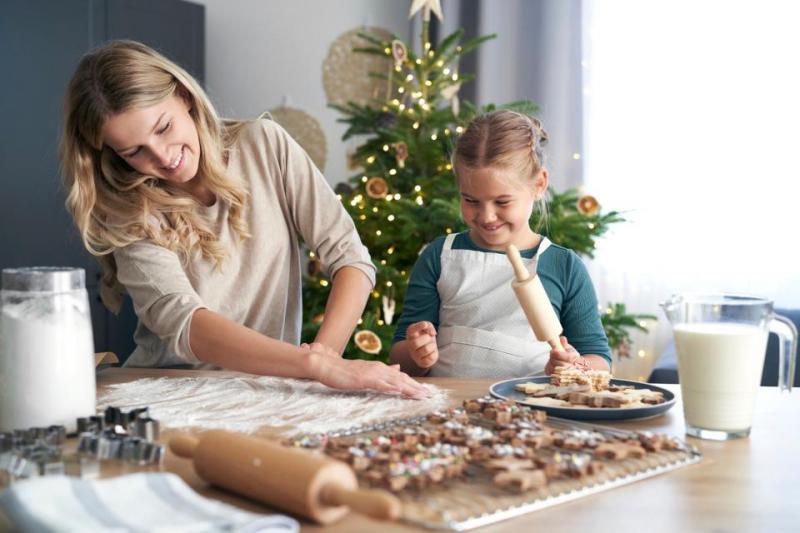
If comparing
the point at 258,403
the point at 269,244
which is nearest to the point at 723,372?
the point at 258,403

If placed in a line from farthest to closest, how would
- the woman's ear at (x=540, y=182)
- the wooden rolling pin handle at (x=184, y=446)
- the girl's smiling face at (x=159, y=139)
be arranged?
the woman's ear at (x=540, y=182) → the girl's smiling face at (x=159, y=139) → the wooden rolling pin handle at (x=184, y=446)

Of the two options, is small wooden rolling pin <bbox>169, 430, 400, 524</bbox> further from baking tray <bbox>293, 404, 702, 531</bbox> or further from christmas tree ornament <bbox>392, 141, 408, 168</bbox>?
christmas tree ornament <bbox>392, 141, 408, 168</bbox>

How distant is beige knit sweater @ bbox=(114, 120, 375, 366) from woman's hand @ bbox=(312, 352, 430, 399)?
0.48 metres

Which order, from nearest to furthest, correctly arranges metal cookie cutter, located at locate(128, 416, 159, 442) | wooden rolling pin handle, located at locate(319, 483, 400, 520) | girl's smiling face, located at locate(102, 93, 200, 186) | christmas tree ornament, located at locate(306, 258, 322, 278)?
wooden rolling pin handle, located at locate(319, 483, 400, 520) < metal cookie cutter, located at locate(128, 416, 159, 442) < girl's smiling face, located at locate(102, 93, 200, 186) < christmas tree ornament, located at locate(306, 258, 322, 278)

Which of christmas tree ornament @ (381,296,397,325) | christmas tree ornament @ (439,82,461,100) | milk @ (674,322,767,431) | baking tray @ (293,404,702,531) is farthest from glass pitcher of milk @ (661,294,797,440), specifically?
christmas tree ornament @ (439,82,461,100)

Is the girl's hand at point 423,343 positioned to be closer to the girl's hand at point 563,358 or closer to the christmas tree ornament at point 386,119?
the girl's hand at point 563,358

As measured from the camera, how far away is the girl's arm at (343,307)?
1858mm

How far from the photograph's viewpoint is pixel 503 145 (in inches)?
75.8

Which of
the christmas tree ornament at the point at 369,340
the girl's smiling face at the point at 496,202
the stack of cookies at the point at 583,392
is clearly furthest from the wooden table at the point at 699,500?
the christmas tree ornament at the point at 369,340

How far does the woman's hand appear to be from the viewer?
138cm

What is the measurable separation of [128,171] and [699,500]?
4.75 ft

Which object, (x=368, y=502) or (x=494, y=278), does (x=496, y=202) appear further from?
(x=368, y=502)

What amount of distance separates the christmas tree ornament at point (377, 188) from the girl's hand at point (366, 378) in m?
2.10

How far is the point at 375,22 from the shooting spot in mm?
5031
